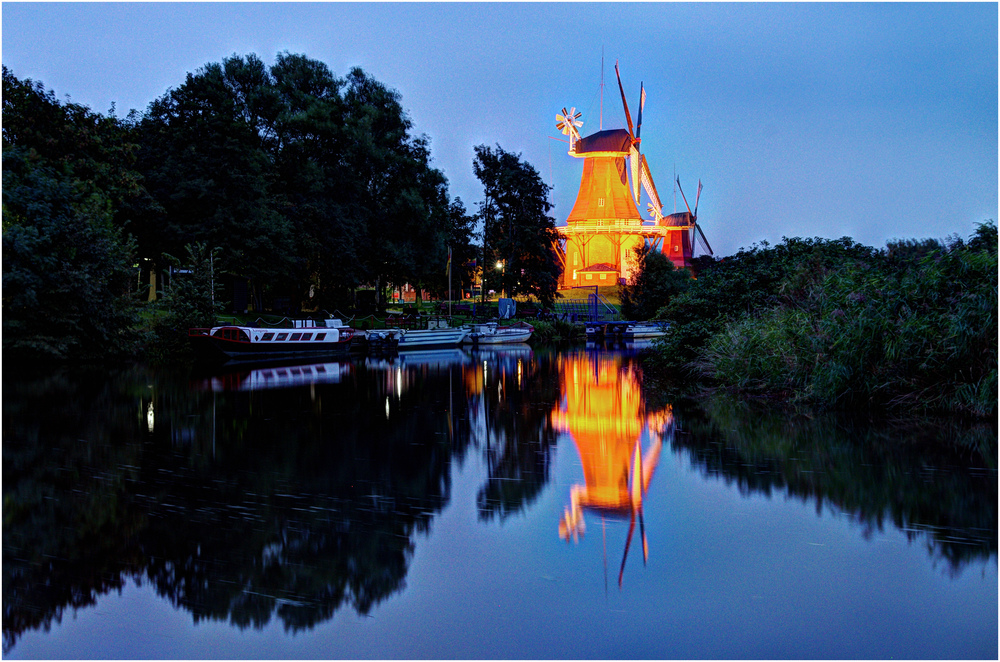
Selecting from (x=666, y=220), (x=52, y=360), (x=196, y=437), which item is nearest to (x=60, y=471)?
(x=196, y=437)

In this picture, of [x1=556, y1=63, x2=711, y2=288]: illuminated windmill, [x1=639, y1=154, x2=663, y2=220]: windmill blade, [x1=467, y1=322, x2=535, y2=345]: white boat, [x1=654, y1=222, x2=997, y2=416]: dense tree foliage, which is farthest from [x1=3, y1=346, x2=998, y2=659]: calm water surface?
[x1=639, y1=154, x2=663, y2=220]: windmill blade

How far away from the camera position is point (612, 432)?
12734 millimetres

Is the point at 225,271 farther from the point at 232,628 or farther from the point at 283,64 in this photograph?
the point at 232,628

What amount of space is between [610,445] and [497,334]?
1315 inches

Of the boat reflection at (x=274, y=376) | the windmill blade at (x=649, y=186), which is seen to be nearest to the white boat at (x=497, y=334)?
the boat reflection at (x=274, y=376)

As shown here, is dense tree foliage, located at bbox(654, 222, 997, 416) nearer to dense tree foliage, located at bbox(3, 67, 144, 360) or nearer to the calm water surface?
the calm water surface

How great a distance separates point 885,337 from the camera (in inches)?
521

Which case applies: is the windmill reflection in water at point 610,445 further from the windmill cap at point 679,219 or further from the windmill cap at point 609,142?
the windmill cap at point 679,219

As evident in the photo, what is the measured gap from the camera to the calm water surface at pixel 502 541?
4.89 m

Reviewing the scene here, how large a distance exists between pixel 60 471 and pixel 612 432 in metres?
7.32

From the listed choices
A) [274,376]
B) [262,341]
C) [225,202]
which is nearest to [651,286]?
[225,202]

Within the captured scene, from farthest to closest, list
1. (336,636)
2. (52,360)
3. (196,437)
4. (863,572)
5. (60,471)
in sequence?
1. (52,360)
2. (196,437)
3. (60,471)
4. (863,572)
5. (336,636)

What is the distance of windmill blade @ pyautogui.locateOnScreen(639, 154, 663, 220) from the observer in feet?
269

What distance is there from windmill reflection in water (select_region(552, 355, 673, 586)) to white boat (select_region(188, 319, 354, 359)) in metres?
13.5
